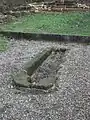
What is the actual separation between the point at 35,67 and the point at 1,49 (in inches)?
77.6

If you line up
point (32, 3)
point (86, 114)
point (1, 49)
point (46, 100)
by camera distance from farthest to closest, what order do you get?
point (32, 3) → point (1, 49) → point (46, 100) → point (86, 114)

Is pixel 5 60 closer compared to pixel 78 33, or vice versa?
pixel 5 60

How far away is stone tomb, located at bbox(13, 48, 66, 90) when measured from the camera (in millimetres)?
6762

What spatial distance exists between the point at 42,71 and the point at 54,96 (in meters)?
1.55

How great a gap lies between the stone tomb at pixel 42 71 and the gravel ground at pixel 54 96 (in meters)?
0.17

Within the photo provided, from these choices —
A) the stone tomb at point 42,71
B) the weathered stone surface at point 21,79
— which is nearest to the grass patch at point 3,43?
the stone tomb at point 42,71

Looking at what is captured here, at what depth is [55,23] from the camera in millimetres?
12406

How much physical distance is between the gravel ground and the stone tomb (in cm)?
17

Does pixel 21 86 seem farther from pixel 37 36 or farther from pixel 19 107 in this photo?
pixel 37 36

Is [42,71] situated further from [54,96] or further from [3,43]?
[3,43]

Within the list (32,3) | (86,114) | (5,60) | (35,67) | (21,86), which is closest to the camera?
(86,114)

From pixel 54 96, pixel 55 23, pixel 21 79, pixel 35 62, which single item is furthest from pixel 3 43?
pixel 54 96

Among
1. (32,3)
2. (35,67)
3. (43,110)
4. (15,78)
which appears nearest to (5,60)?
(35,67)

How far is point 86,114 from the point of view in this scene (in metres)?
5.61
